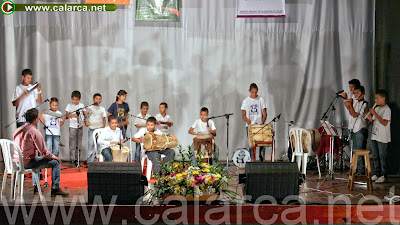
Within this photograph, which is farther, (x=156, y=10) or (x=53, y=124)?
(x=156, y=10)

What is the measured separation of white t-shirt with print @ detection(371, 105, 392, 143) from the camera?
9023mm

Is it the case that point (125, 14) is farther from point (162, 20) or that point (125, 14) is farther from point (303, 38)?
point (303, 38)

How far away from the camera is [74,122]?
11.0 meters

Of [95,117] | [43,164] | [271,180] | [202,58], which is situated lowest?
[271,180]

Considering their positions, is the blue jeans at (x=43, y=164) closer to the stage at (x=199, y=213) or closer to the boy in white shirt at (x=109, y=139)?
the stage at (x=199, y=213)

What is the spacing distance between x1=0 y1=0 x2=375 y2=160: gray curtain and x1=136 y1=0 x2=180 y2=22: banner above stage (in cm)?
22

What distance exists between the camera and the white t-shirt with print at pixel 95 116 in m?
10.7

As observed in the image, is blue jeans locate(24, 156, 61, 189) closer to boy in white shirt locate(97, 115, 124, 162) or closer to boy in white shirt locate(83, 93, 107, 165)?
boy in white shirt locate(97, 115, 124, 162)

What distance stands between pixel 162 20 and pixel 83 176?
161 inches

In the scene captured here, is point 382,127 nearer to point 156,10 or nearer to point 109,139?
point 109,139

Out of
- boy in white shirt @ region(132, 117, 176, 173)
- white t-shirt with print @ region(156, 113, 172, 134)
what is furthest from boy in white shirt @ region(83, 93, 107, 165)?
boy in white shirt @ region(132, 117, 176, 173)

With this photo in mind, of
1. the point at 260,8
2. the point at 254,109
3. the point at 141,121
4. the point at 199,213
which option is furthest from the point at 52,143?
the point at 260,8

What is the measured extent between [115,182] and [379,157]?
→ 4964mm

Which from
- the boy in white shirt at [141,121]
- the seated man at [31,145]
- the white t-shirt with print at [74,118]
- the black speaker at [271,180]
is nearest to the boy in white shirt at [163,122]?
the boy in white shirt at [141,121]
